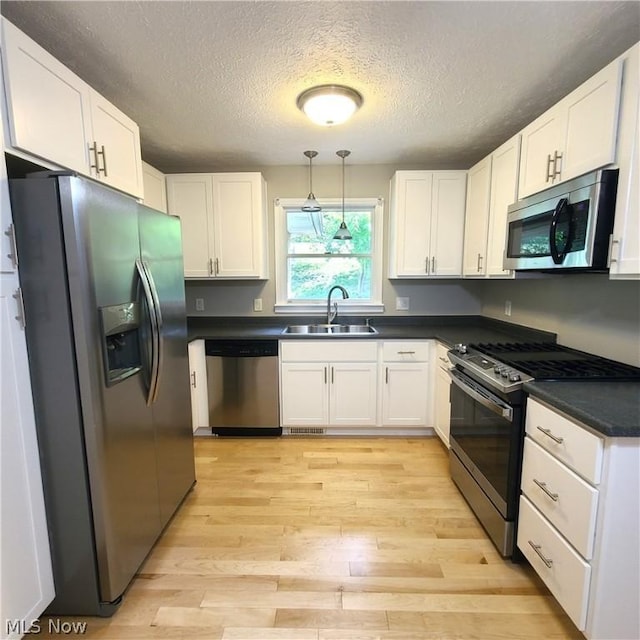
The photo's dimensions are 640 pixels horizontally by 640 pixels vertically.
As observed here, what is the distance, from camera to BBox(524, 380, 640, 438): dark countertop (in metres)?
1.05

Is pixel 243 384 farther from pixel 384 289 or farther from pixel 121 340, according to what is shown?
pixel 384 289

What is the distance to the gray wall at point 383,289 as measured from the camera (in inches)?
122

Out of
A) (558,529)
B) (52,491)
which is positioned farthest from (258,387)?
(558,529)

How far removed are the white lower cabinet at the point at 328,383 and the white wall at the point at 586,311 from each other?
47.9 inches

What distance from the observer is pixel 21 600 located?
3.74 ft

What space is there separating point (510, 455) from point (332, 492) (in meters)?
1.11

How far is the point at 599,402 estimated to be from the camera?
122 cm

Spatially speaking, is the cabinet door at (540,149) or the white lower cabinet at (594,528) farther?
the cabinet door at (540,149)

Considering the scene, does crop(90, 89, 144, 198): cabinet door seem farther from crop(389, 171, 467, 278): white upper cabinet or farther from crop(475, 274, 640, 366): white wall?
crop(475, 274, 640, 366): white wall

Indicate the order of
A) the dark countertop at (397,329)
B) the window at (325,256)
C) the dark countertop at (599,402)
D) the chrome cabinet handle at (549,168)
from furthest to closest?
1. the window at (325,256)
2. the dark countertop at (397,329)
3. the chrome cabinet handle at (549,168)
4. the dark countertop at (599,402)

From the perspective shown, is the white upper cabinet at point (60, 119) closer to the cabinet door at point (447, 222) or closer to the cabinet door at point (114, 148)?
the cabinet door at point (114, 148)

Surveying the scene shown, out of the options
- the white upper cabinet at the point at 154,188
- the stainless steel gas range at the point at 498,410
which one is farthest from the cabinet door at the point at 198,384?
the stainless steel gas range at the point at 498,410

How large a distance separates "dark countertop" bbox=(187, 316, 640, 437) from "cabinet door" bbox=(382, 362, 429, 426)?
272 mm

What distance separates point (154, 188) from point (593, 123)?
111 inches
